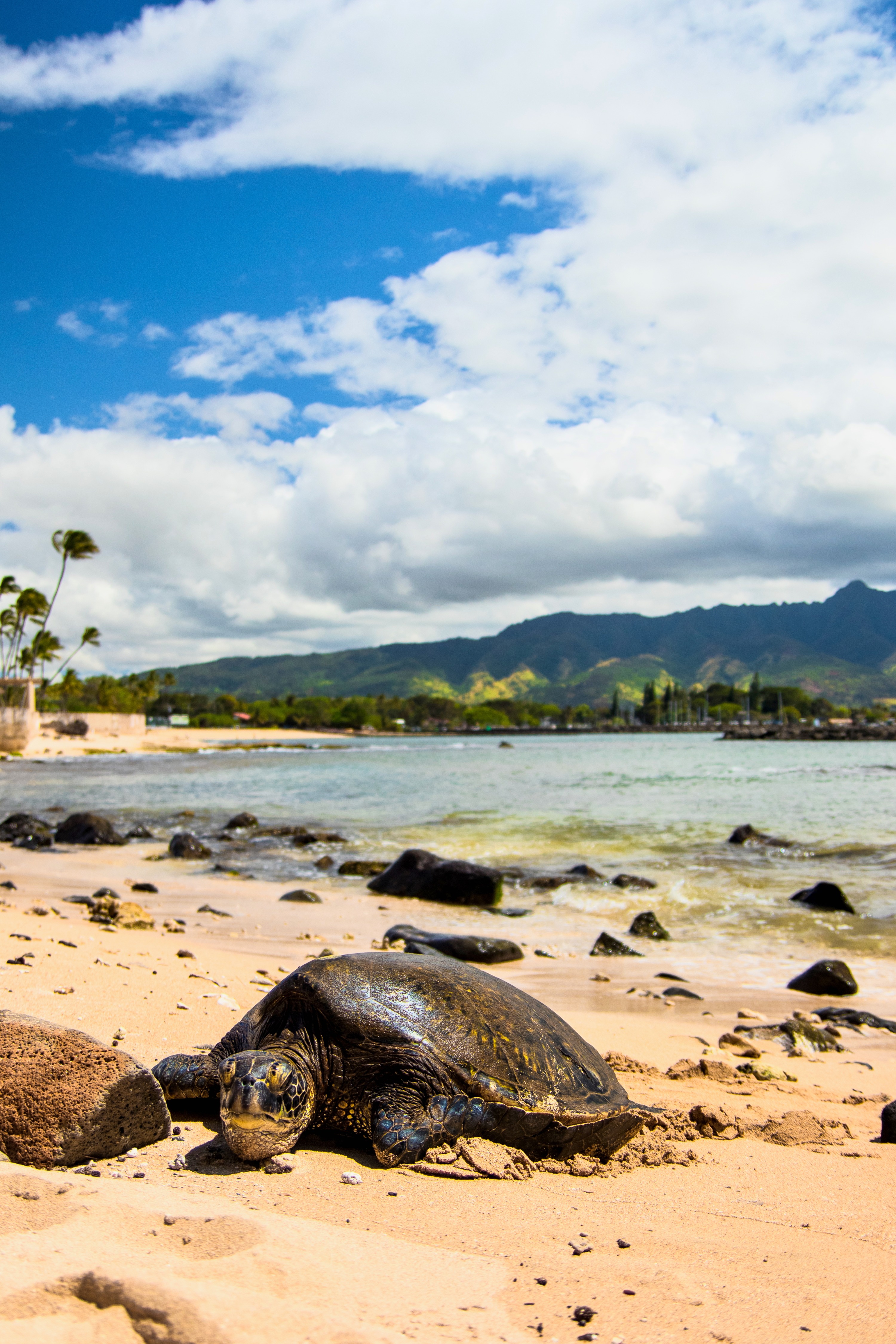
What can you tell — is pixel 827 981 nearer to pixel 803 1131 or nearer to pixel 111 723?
pixel 803 1131

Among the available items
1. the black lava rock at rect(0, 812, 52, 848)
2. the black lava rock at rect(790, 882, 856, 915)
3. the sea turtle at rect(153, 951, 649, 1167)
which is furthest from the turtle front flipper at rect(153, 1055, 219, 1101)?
the black lava rock at rect(0, 812, 52, 848)

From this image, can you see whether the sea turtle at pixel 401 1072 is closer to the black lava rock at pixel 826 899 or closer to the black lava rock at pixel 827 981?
the black lava rock at pixel 827 981

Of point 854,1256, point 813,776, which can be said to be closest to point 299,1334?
point 854,1256

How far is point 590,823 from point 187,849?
11.1 meters

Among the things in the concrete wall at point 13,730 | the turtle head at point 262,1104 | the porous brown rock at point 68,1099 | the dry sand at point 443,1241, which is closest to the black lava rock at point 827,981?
the dry sand at point 443,1241

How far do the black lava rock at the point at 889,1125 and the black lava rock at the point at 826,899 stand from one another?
27.1 ft

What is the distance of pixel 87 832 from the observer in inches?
776

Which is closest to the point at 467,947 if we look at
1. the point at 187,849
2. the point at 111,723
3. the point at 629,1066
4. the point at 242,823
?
the point at 629,1066

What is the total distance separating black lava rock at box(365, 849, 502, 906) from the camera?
44.7 feet

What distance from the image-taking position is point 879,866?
53.1 ft

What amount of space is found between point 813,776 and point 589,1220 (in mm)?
46151

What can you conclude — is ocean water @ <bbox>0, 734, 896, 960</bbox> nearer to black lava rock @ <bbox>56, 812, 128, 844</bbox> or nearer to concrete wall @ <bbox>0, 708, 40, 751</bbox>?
black lava rock @ <bbox>56, 812, 128, 844</bbox>

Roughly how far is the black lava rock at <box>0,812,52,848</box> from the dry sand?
51.7 ft

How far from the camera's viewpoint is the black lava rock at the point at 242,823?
2256cm
